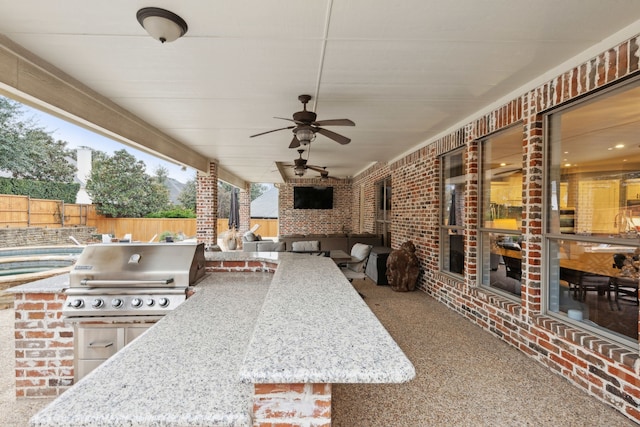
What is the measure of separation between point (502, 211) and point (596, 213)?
3.88 ft

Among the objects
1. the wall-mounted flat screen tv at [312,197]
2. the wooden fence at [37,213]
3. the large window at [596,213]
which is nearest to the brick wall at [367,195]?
the wall-mounted flat screen tv at [312,197]

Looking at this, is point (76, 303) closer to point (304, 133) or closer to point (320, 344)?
point (320, 344)

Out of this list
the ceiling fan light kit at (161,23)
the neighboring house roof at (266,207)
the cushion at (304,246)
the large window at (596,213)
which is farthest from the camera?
the neighboring house roof at (266,207)

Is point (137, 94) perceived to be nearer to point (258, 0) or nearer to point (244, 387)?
point (258, 0)

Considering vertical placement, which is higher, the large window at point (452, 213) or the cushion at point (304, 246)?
the large window at point (452, 213)

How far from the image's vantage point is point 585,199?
9.04 feet

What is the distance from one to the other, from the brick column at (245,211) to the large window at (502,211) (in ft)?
32.9

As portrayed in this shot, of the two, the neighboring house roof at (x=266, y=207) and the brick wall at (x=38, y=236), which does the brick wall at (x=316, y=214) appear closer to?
the brick wall at (x=38, y=236)

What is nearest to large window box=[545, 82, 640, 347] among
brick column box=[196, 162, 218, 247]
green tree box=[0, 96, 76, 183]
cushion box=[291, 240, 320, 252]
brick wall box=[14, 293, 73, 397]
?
brick wall box=[14, 293, 73, 397]

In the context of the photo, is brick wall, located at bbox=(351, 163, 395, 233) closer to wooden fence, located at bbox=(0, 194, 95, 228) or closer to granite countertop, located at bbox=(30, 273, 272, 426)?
granite countertop, located at bbox=(30, 273, 272, 426)

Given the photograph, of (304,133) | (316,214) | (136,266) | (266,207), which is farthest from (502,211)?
(266,207)

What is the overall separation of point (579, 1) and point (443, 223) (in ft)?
11.8

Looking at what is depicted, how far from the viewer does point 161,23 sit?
2061 mm

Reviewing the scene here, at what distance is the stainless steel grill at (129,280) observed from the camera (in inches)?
89.0
